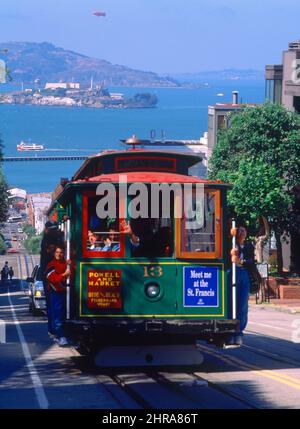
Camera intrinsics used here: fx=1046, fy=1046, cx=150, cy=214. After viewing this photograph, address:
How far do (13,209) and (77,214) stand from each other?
477ft

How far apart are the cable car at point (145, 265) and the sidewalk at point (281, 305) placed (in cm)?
1947

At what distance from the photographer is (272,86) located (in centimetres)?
5847

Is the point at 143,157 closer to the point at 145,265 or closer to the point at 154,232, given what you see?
the point at 154,232

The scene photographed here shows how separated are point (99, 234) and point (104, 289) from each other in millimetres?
811

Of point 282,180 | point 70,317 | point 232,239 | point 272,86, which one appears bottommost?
point 70,317

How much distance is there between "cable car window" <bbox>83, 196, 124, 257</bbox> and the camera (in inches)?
572

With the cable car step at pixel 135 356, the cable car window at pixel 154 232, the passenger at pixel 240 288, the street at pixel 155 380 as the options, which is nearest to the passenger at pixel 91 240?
the cable car window at pixel 154 232

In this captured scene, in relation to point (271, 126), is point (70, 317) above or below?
below
